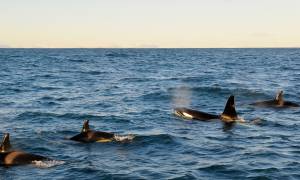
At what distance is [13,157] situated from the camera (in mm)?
17469

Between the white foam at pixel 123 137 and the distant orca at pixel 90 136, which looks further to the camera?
the white foam at pixel 123 137

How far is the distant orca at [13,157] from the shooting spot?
1723cm

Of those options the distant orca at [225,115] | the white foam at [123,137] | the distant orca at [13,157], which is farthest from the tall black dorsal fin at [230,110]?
the distant orca at [13,157]

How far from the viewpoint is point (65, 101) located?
35156 mm

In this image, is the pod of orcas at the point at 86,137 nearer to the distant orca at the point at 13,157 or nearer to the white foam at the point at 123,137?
the distant orca at the point at 13,157

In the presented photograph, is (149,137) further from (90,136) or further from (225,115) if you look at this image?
(225,115)

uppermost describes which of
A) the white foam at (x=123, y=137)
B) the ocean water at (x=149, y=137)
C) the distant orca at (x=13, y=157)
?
the distant orca at (x=13, y=157)

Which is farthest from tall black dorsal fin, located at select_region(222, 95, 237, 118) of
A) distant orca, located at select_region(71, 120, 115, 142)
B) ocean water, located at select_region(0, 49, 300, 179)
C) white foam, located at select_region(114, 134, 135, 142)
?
distant orca, located at select_region(71, 120, 115, 142)

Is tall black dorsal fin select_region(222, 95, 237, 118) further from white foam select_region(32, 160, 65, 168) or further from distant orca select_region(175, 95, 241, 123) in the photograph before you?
white foam select_region(32, 160, 65, 168)

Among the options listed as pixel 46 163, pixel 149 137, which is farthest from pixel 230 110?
pixel 46 163

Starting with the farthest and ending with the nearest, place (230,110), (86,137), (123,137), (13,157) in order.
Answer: (230,110)
(123,137)
(86,137)
(13,157)

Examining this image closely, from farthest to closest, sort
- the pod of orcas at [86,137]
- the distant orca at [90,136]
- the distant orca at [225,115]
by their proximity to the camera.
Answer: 1. the distant orca at [225,115]
2. the distant orca at [90,136]
3. the pod of orcas at [86,137]

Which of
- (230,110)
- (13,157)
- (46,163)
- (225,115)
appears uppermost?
(230,110)

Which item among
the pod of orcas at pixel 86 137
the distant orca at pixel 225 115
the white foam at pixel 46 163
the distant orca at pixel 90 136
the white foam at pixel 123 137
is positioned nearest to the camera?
the white foam at pixel 46 163
